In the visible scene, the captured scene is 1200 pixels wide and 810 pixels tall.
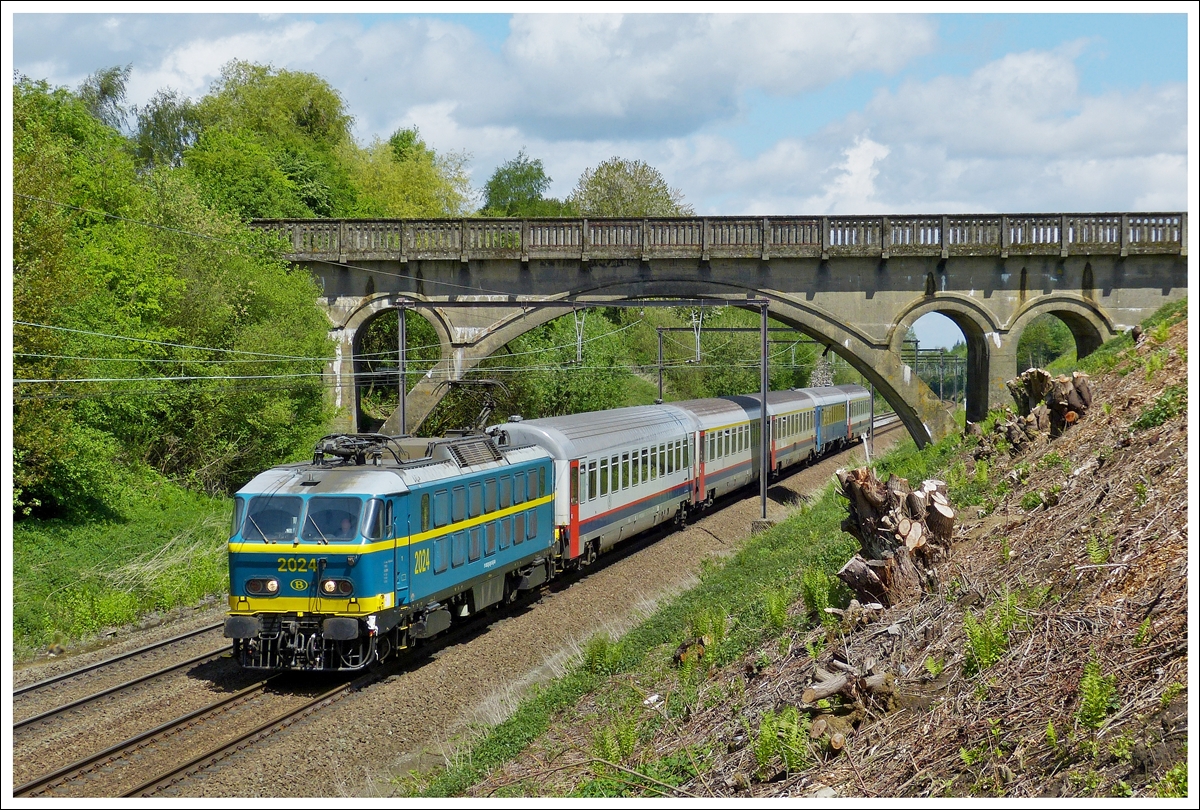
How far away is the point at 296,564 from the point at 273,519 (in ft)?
2.22

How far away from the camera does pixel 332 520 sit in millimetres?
14133

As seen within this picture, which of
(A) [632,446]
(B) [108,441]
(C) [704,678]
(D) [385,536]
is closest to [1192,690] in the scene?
(C) [704,678]

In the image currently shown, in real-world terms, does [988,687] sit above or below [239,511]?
below

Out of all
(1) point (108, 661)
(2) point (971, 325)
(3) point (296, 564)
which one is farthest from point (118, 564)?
(2) point (971, 325)

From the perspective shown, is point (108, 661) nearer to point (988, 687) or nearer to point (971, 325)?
point (988, 687)

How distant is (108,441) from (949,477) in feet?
61.3

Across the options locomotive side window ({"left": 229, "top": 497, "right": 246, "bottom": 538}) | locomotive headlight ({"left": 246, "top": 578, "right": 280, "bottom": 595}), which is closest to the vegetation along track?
locomotive headlight ({"left": 246, "top": 578, "right": 280, "bottom": 595})

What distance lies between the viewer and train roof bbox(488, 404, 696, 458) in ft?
68.4

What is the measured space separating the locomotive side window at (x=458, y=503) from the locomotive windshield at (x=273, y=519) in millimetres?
2566

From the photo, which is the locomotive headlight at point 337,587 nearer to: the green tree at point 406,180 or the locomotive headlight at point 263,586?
the locomotive headlight at point 263,586

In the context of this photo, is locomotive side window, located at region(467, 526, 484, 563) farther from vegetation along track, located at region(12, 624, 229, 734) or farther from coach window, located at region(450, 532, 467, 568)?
vegetation along track, located at region(12, 624, 229, 734)

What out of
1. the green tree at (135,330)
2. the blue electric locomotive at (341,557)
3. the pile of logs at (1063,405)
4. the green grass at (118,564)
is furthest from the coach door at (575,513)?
the green tree at (135,330)

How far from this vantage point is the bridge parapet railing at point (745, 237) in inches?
1307

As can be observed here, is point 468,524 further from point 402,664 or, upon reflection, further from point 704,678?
point 704,678
